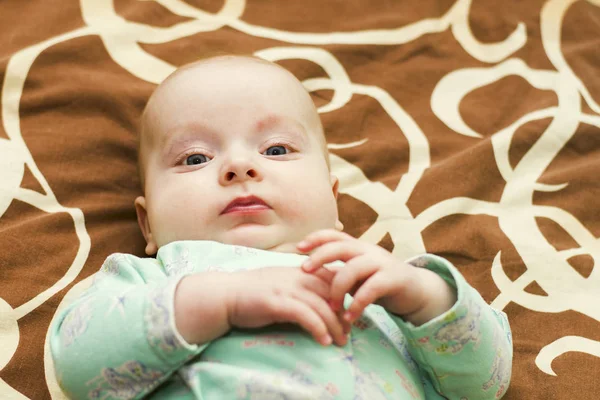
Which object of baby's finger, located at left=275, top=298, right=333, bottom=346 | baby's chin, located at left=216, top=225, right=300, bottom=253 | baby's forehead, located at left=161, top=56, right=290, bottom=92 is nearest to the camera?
baby's finger, located at left=275, top=298, right=333, bottom=346

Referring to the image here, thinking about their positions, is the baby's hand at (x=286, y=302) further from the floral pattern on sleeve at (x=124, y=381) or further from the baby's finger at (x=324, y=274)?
the floral pattern on sleeve at (x=124, y=381)

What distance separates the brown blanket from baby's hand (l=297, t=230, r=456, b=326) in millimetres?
303

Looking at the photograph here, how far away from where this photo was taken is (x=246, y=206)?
1059 millimetres

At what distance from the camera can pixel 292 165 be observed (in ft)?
3.69

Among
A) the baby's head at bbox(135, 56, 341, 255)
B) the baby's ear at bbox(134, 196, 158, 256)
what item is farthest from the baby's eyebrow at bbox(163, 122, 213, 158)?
the baby's ear at bbox(134, 196, 158, 256)

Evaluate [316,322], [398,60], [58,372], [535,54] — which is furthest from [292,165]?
[535,54]

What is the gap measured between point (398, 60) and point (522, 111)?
31cm

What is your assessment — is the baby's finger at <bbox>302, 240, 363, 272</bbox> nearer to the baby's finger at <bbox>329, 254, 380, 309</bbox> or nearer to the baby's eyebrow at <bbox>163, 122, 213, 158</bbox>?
the baby's finger at <bbox>329, 254, 380, 309</bbox>

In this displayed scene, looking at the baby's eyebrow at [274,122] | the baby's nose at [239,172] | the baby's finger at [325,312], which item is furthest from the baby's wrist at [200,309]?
the baby's eyebrow at [274,122]

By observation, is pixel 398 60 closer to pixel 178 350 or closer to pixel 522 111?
pixel 522 111

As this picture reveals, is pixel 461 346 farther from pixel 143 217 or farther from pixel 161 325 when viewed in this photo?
pixel 143 217

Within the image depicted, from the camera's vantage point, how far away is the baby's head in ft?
3.48

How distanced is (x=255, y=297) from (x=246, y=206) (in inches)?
8.5

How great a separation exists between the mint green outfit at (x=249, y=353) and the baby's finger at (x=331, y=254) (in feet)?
0.33
